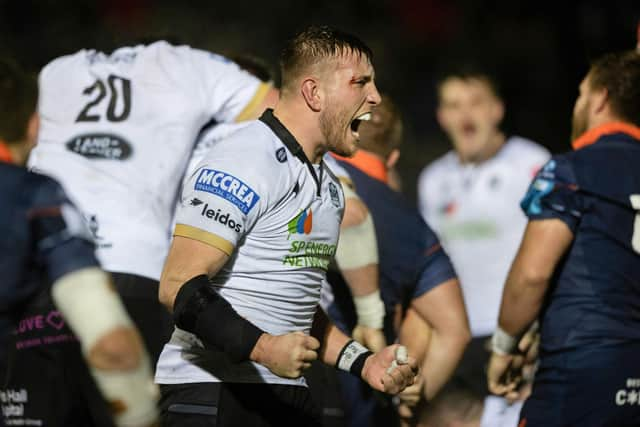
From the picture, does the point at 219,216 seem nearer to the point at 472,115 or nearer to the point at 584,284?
the point at 584,284

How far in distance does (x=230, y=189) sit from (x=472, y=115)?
13.1ft

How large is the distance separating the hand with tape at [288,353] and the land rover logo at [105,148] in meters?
1.56

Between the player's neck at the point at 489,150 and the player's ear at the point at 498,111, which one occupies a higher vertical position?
the player's ear at the point at 498,111

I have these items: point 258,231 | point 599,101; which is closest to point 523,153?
point 599,101

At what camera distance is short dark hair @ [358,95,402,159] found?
486 cm

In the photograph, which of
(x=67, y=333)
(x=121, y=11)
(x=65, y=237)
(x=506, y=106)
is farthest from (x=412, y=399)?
(x=121, y=11)

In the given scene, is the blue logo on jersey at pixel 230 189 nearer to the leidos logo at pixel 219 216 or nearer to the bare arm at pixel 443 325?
the leidos logo at pixel 219 216

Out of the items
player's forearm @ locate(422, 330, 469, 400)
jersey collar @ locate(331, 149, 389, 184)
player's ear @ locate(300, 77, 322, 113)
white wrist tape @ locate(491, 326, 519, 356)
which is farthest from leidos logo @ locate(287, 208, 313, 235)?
player's forearm @ locate(422, 330, 469, 400)

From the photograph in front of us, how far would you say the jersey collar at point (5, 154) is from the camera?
2.83 meters

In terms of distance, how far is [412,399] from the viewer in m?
4.64

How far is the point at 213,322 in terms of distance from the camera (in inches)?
112

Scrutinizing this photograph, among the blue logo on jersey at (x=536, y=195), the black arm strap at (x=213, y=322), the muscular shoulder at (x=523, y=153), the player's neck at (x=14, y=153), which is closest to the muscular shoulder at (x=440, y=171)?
the muscular shoulder at (x=523, y=153)

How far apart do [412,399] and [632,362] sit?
1.05 m

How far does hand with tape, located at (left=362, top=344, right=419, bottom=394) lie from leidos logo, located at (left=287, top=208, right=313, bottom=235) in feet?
1.51
